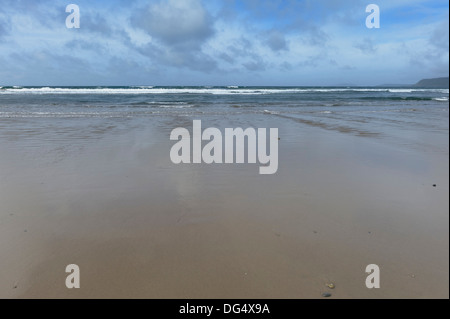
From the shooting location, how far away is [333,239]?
9.32 ft

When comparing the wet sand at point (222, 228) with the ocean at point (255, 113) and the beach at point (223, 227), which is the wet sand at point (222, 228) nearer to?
the beach at point (223, 227)

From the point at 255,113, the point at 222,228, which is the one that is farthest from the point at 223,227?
the point at 255,113

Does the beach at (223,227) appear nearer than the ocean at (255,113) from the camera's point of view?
Yes

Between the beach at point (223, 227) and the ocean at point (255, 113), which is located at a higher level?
the ocean at point (255, 113)

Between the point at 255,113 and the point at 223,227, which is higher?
the point at 255,113

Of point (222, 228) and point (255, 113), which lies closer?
point (222, 228)

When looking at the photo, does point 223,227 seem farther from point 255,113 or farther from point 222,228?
point 255,113

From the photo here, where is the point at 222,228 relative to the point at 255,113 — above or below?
below

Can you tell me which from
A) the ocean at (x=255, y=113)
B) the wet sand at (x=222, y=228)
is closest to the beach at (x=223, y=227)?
the wet sand at (x=222, y=228)

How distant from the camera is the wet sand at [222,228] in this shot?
229cm

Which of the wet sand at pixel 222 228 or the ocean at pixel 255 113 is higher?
the ocean at pixel 255 113

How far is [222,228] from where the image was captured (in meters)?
3.11
